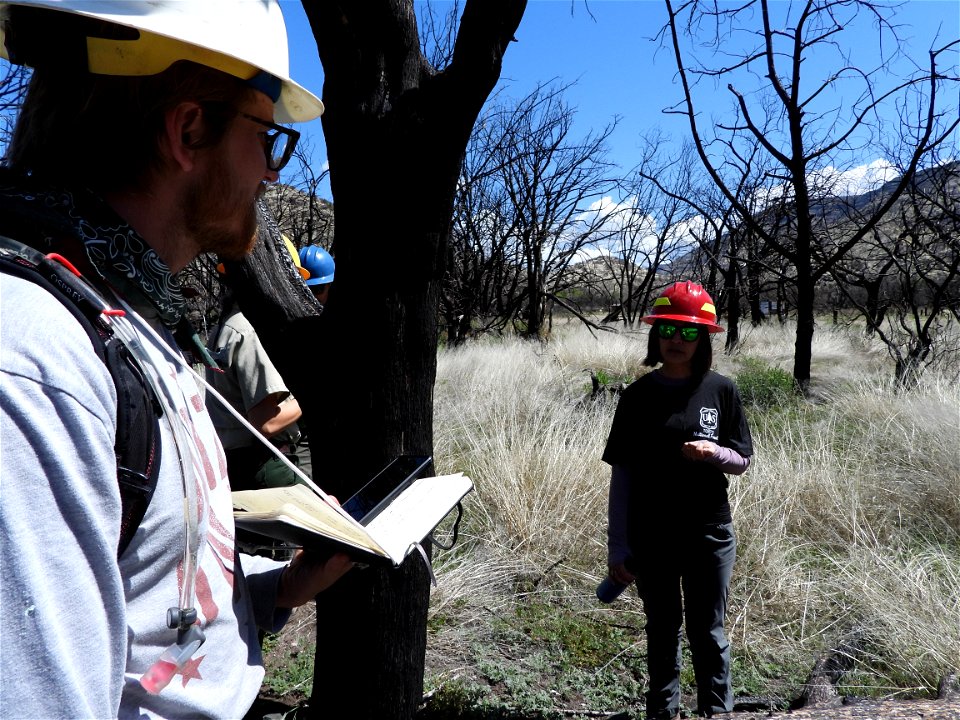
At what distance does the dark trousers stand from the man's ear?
246 centimetres

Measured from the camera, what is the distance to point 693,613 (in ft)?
9.67

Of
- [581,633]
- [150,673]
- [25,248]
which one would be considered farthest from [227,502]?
[581,633]

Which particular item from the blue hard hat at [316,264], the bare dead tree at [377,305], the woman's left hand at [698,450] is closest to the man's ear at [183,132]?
the bare dead tree at [377,305]

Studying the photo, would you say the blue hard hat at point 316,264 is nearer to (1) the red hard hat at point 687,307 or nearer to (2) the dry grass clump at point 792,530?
(2) the dry grass clump at point 792,530

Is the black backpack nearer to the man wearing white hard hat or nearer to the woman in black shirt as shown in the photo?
the man wearing white hard hat

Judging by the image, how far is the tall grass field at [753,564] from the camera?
11.0ft

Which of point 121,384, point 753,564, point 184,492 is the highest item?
point 121,384

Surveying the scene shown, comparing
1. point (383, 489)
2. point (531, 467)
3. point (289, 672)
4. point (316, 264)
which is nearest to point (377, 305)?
point (383, 489)

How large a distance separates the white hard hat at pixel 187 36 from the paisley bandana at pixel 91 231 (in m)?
0.22

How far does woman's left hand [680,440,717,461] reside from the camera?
2.87 m

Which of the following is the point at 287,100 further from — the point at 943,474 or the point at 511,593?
the point at 943,474

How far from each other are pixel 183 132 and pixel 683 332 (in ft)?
7.92

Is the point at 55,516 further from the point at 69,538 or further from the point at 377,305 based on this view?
the point at 377,305

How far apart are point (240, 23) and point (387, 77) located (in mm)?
1238
